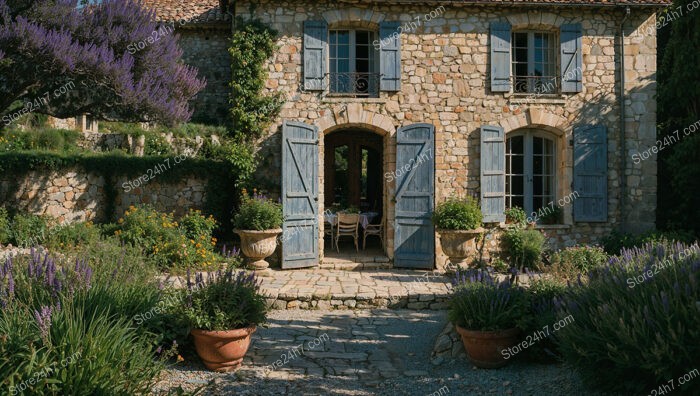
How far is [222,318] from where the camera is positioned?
4.43m

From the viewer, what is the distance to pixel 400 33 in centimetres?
930

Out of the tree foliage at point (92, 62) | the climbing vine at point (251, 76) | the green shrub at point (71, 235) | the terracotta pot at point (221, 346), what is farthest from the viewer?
the climbing vine at point (251, 76)

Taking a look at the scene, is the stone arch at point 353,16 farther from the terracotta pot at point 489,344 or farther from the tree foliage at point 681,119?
the terracotta pot at point 489,344

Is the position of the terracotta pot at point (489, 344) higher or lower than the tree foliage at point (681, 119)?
lower

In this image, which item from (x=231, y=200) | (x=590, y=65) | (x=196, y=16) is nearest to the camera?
(x=590, y=65)

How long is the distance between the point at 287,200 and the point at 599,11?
650 centimetres

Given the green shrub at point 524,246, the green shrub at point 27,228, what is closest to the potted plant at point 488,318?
the green shrub at point 524,246

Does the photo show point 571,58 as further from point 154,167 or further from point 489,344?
point 154,167

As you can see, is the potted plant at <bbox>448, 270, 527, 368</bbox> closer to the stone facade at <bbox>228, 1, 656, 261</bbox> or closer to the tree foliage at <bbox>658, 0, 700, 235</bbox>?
the stone facade at <bbox>228, 1, 656, 261</bbox>

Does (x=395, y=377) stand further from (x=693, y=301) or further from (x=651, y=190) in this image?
(x=651, y=190)

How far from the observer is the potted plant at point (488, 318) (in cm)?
464

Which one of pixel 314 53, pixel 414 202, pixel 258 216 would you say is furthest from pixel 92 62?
pixel 414 202

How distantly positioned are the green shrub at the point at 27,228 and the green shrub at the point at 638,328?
829cm

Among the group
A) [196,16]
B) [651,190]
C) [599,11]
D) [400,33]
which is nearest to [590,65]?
[599,11]
